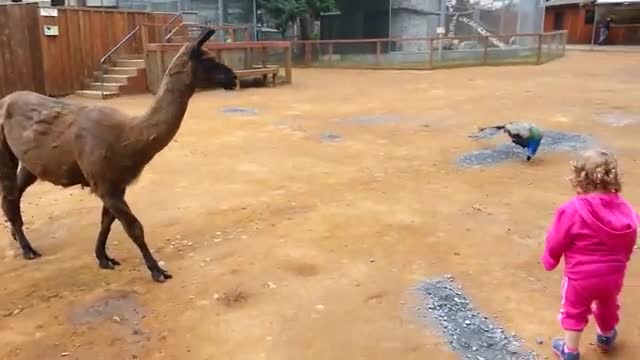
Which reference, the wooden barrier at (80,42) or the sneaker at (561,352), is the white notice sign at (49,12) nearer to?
the wooden barrier at (80,42)

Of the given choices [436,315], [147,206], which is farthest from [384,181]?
[436,315]

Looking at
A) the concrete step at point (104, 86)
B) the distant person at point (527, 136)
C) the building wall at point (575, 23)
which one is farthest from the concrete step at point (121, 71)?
the building wall at point (575, 23)

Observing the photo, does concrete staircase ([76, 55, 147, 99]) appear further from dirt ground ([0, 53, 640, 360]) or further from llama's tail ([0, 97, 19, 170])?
llama's tail ([0, 97, 19, 170])

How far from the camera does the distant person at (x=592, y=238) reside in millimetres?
2529

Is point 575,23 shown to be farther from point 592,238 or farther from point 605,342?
point 592,238

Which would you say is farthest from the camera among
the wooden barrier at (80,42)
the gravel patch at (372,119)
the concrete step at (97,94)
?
the concrete step at (97,94)

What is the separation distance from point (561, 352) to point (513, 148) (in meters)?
5.17

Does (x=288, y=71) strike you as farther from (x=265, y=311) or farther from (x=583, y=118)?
(x=265, y=311)

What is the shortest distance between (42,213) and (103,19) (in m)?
11.1

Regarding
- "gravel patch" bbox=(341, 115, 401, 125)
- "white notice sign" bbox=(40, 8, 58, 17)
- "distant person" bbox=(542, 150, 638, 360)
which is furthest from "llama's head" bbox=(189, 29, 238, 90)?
"white notice sign" bbox=(40, 8, 58, 17)

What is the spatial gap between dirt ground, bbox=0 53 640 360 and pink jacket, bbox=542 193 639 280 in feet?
1.76

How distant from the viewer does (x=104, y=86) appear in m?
14.2

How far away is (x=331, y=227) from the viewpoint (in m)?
4.79

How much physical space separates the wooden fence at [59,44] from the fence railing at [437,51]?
338 inches
